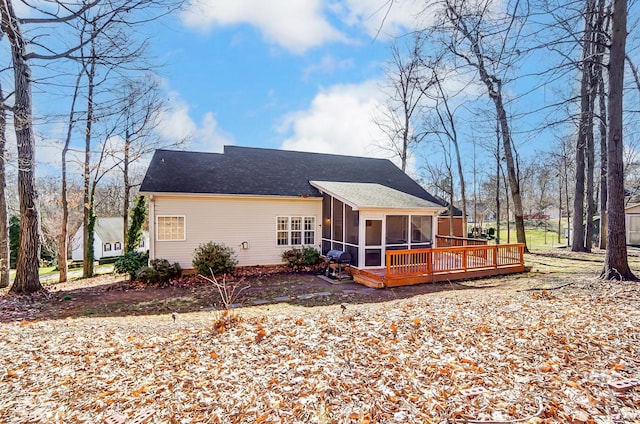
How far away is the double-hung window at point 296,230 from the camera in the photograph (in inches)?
519

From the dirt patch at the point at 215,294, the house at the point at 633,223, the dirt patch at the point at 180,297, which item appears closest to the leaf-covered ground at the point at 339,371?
the dirt patch at the point at 180,297

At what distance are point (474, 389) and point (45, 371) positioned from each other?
4.06 metres

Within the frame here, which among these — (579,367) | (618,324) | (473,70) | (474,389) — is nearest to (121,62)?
(473,70)

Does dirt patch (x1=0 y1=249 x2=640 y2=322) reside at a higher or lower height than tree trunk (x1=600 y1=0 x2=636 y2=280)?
lower

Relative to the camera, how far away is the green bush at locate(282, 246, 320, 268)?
12656mm

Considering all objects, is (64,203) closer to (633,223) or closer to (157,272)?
(157,272)

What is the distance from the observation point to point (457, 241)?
45.1ft

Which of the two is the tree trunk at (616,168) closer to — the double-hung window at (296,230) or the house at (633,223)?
the double-hung window at (296,230)

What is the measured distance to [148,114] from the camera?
1791cm

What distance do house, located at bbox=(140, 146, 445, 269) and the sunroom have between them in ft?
0.12

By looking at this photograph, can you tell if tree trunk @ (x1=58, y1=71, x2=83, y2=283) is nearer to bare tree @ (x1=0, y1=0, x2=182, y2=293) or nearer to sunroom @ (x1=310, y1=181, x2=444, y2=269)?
bare tree @ (x1=0, y1=0, x2=182, y2=293)

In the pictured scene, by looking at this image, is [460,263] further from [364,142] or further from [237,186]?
[364,142]

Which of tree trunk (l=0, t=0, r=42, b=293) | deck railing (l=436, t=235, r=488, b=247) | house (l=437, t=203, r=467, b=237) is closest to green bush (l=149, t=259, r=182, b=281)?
Result: tree trunk (l=0, t=0, r=42, b=293)

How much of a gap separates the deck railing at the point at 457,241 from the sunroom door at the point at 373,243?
396 centimetres
